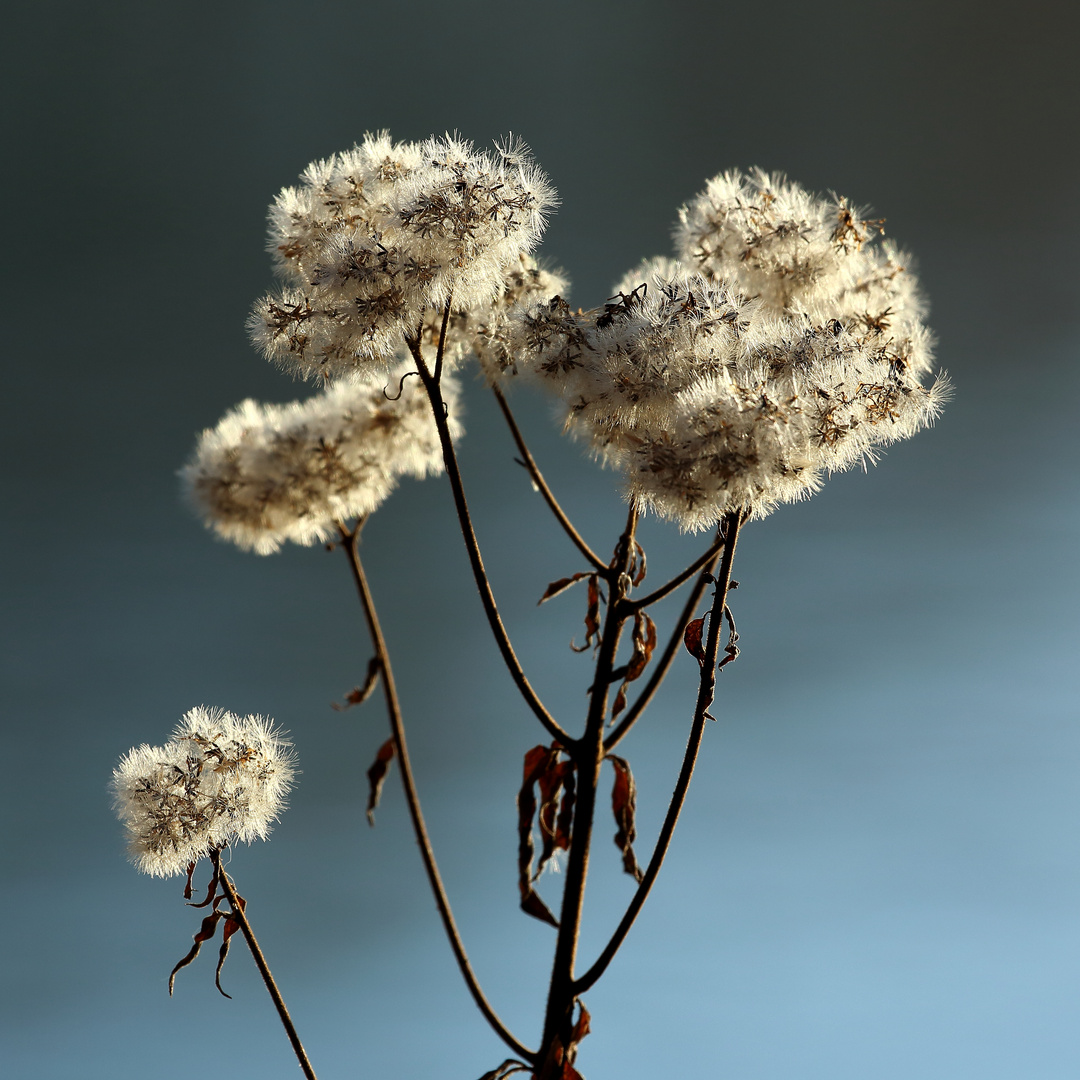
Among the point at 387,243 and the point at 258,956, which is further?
the point at 258,956

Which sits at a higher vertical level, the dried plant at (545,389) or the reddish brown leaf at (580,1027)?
the dried plant at (545,389)

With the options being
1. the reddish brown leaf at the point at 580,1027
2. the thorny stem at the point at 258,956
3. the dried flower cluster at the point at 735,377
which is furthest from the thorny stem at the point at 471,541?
the thorny stem at the point at 258,956

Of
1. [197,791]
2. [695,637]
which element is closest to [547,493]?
[695,637]

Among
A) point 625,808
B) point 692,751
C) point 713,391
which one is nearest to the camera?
point 713,391

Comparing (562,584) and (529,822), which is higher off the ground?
(562,584)

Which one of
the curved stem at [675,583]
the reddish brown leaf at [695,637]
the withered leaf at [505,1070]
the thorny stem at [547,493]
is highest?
the thorny stem at [547,493]

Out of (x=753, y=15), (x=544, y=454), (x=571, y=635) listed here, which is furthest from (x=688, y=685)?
(x=753, y=15)

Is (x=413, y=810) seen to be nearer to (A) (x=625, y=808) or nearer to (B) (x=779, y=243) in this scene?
(A) (x=625, y=808)

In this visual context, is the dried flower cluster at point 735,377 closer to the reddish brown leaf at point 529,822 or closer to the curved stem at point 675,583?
the curved stem at point 675,583
